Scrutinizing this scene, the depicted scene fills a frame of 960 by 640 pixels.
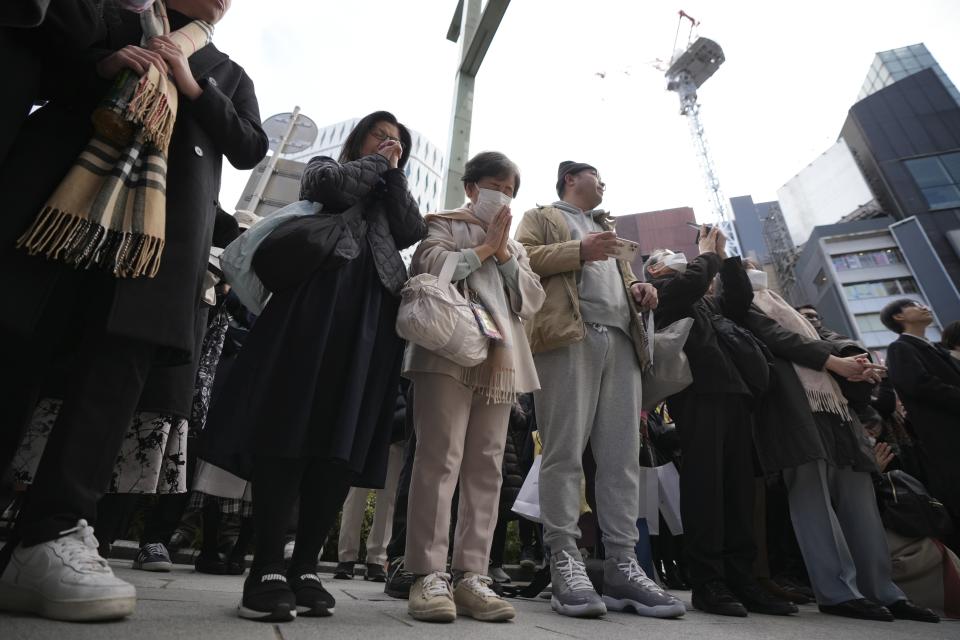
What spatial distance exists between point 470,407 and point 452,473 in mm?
292

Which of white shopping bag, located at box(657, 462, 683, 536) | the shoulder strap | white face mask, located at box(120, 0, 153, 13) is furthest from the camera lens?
white shopping bag, located at box(657, 462, 683, 536)

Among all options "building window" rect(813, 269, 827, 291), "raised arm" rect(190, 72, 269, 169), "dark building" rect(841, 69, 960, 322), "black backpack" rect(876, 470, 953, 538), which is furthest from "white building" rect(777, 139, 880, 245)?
"raised arm" rect(190, 72, 269, 169)

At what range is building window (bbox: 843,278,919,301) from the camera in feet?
120

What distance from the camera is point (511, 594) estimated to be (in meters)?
2.83

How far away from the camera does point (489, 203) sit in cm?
240

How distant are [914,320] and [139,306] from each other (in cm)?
501

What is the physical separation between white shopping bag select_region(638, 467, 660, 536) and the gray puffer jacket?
219 centimetres

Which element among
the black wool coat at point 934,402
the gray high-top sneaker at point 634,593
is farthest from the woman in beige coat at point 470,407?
the black wool coat at point 934,402

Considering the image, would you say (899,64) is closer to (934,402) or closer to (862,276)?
(862,276)

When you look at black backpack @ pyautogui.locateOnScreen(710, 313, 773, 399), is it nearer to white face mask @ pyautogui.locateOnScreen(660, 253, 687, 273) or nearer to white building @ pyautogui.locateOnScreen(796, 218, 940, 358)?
white face mask @ pyautogui.locateOnScreen(660, 253, 687, 273)

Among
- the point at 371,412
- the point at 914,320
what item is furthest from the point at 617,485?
the point at 914,320

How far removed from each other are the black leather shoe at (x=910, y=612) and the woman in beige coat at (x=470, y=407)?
227 cm

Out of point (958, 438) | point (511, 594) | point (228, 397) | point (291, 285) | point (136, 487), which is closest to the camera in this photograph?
point (228, 397)

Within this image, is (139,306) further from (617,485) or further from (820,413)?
(820,413)
